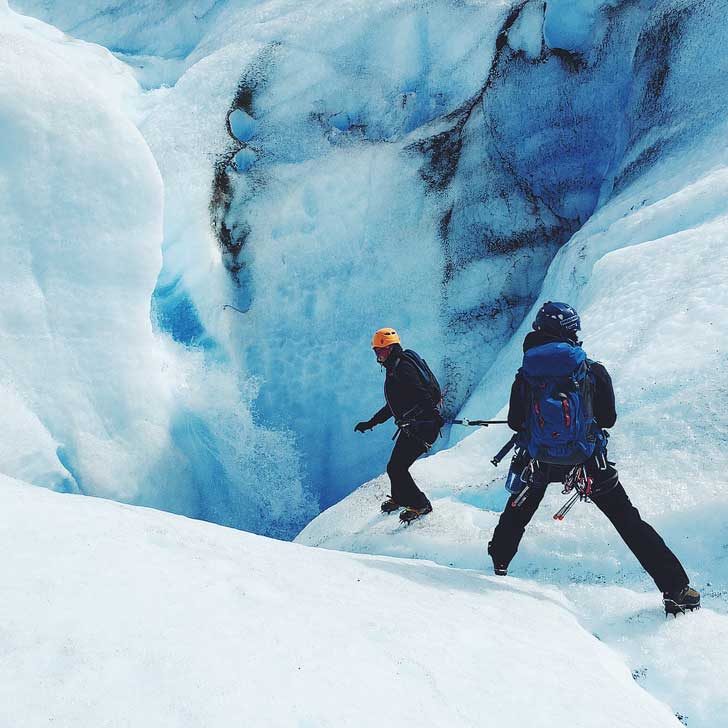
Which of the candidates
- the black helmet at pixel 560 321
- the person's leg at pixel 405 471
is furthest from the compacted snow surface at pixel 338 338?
the black helmet at pixel 560 321

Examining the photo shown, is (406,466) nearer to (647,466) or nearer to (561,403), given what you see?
(647,466)

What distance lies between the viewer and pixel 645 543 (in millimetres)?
3418

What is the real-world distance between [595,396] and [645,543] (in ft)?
2.47

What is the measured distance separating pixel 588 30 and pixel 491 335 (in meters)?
4.11

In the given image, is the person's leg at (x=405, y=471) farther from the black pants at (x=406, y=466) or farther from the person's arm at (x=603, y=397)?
the person's arm at (x=603, y=397)

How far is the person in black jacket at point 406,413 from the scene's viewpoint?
16.0 ft

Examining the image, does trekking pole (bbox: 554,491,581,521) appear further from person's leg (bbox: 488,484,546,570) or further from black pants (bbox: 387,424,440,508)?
black pants (bbox: 387,424,440,508)

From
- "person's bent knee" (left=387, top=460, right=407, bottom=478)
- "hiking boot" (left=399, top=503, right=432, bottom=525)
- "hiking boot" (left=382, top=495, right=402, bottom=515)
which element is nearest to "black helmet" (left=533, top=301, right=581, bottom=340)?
"person's bent knee" (left=387, top=460, right=407, bottom=478)

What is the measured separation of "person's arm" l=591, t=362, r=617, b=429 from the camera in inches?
138

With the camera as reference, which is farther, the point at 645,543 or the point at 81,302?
the point at 81,302

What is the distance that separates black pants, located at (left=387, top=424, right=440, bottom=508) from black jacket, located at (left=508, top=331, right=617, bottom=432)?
53.8 inches

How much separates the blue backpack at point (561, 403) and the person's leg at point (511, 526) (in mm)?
356

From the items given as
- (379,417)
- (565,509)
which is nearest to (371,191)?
(379,417)

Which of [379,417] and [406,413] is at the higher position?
[406,413]
